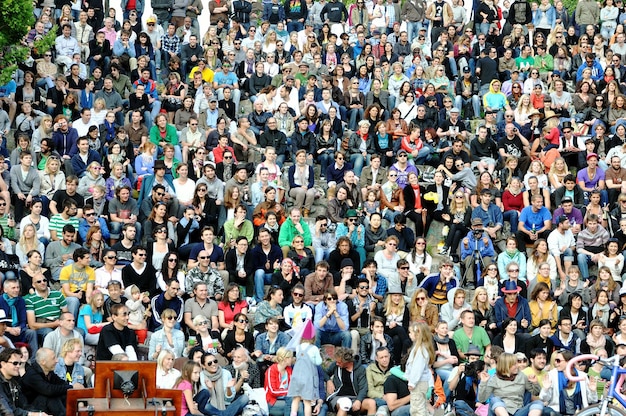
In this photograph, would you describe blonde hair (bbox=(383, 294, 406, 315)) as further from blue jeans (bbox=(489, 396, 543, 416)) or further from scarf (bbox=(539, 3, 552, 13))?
scarf (bbox=(539, 3, 552, 13))

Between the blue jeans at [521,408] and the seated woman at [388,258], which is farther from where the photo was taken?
the seated woman at [388,258]

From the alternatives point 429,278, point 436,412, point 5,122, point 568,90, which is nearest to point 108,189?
point 5,122

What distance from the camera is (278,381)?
1639cm

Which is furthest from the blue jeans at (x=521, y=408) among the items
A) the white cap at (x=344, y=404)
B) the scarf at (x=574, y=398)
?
the white cap at (x=344, y=404)

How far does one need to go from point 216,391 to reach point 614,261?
6.67 m

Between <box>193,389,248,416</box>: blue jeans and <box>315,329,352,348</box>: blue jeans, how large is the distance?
197cm

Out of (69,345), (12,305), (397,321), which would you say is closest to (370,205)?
(397,321)

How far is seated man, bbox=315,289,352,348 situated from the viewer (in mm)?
17516

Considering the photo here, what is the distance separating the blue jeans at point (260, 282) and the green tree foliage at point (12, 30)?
247 inches

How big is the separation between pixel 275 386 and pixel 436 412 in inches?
75.5

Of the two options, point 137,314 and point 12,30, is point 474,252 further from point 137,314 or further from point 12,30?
point 12,30

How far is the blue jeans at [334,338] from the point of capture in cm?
1750

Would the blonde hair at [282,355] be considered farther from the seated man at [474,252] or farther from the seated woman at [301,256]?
the seated man at [474,252]

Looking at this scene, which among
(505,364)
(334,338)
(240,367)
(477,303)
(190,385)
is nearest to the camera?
(190,385)
